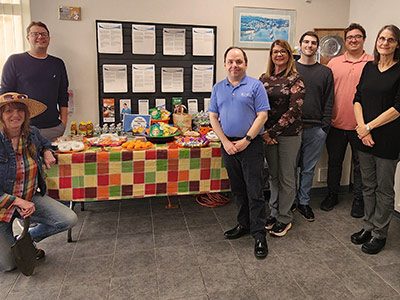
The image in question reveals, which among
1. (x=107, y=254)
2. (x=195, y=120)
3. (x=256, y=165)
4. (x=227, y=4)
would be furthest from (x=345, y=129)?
(x=107, y=254)

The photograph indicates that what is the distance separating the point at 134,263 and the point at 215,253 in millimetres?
567

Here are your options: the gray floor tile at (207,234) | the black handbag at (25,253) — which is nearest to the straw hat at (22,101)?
the black handbag at (25,253)

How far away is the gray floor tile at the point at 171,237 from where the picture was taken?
2.56 metres

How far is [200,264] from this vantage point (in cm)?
227

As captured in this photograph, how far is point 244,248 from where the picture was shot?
2.47 m

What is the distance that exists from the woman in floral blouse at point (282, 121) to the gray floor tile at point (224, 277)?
587 mm

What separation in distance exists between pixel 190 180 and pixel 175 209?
2.04ft

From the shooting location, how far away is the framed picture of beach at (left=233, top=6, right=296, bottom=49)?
3.45 meters

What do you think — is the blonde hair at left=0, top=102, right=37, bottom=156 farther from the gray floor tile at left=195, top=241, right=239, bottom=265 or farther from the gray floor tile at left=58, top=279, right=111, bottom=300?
the gray floor tile at left=195, top=241, right=239, bottom=265

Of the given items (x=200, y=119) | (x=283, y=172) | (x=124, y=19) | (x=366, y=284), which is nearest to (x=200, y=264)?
(x=283, y=172)

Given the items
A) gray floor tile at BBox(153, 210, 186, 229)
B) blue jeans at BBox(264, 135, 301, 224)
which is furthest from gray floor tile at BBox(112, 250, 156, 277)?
blue jeans at BBox(264, 135, 301, 224)

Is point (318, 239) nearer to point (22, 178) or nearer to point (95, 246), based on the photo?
point (95, 246)

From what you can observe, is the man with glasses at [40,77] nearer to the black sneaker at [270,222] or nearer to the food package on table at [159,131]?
the food package on table at [159,131]

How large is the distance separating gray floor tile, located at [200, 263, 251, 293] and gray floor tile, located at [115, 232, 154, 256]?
0.52 metres
